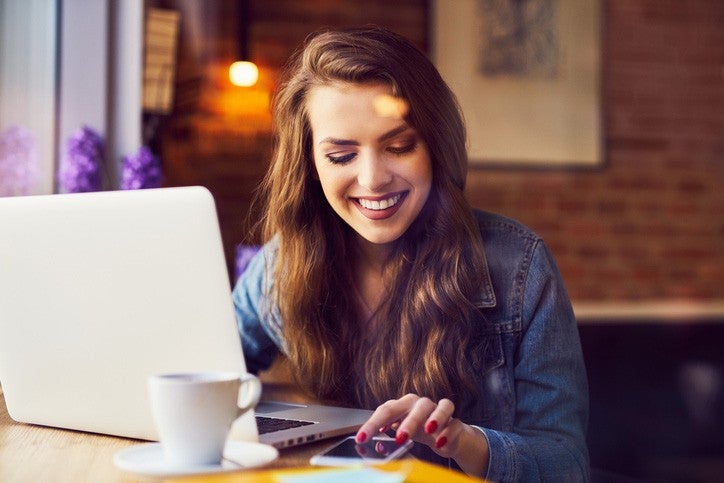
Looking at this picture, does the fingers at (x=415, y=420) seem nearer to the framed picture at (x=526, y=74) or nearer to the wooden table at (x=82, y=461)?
the wooden table at (x=82, y=461)

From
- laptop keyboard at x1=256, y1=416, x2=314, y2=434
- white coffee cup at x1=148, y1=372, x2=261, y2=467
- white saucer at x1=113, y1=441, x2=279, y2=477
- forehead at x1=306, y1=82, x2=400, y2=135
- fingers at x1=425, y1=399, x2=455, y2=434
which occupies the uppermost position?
forehead at x1=306, y1=82, x2=400, y2=135

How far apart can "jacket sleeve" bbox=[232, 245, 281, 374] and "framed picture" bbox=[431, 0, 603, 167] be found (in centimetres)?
203

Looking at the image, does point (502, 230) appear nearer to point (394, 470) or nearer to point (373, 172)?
point (373, 172)

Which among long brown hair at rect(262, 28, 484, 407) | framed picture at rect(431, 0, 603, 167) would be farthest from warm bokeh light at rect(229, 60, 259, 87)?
long brown hair at rect(262, 28, 484, 407)

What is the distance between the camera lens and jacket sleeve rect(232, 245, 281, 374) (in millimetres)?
1510

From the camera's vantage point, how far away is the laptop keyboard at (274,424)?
1.05 m

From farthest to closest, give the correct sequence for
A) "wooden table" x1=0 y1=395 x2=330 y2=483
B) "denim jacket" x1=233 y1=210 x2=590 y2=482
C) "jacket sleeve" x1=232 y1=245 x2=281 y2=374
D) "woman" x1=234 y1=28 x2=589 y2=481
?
"jacket sleeve" x1=232 y1=245 x2=281 y2=374 → "woman" x1=234 y1=28 x2=589 y2=481 → "denim jacket" x1=233 y1=210 x2=590 y2=482 → "wooden table" x1=0 y1=395 x2=330 y2=483

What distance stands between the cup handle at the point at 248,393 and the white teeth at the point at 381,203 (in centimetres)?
55

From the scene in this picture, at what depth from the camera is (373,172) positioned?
130cm

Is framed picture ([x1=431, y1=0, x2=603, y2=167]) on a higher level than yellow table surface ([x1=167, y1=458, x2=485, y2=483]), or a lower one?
higher

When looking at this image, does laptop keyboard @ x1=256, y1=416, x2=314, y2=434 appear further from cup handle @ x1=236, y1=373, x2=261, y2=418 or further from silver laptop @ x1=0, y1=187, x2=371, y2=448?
cup handle @ x1=236, y1=373, x2=261, y2=418

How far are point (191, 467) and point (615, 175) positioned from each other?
309cm

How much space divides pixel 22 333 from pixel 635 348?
92.0 inches

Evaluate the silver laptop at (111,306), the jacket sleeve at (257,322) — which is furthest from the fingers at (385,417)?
the jacket sleeve at (257,322)
